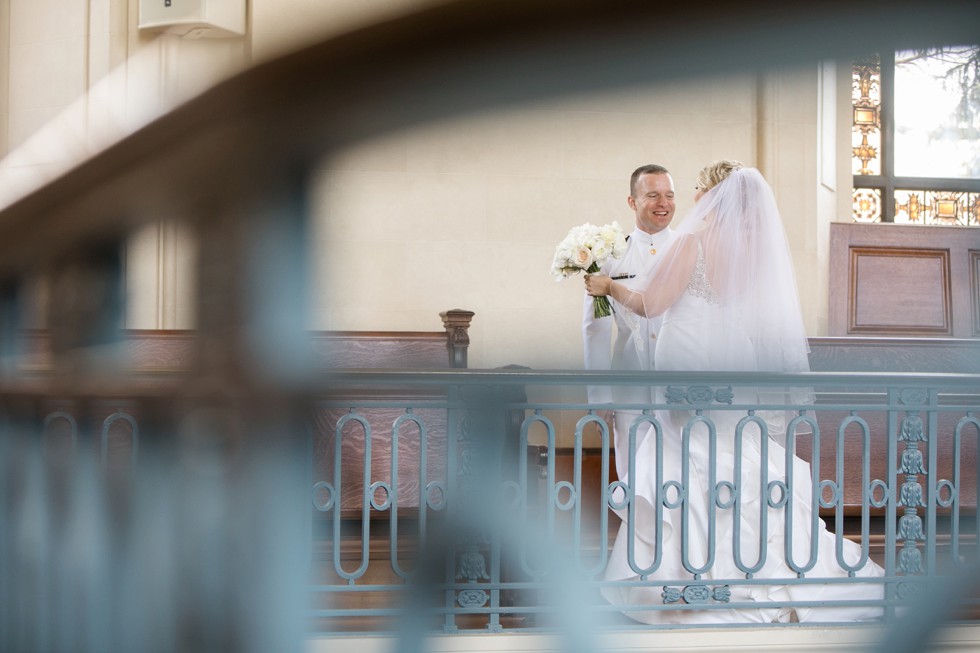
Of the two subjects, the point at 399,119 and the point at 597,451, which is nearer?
the point at 399,119

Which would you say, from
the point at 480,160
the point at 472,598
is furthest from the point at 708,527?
the point at 480,160

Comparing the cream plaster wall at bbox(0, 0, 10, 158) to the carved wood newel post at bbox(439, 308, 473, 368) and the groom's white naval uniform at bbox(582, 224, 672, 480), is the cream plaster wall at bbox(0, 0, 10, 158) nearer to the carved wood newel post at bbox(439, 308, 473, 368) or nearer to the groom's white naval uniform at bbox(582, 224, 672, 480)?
the carved wood newel post at bbox(439, 308, 473, 368)

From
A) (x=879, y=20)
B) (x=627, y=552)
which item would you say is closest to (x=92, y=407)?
(x=879, y=20)

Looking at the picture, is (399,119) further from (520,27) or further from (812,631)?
(812,631)

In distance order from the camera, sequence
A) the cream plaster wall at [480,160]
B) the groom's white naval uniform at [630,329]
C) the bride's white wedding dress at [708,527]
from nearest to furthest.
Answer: the cream plaster wall at [480,160]
the bride's white wedding dress at [708,527]
the groom's white naval uniform at [630,329]

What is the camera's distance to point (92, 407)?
0.71 meters

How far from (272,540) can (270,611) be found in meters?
0.04

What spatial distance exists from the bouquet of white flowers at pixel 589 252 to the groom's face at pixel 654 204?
17 centimetres

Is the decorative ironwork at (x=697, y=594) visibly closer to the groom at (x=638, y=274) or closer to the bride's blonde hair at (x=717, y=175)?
the groom at (x=638, y=274)

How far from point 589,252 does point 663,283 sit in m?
0.52

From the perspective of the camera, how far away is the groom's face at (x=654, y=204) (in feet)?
15.2

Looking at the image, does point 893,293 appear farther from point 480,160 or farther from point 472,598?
point 480,160

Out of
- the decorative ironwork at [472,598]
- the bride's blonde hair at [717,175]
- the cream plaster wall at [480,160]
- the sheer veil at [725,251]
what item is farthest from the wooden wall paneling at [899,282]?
the cream plaster wall at [480,160]

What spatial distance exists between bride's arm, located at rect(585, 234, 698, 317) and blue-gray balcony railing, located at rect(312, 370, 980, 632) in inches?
13.6
